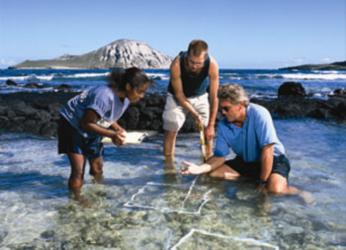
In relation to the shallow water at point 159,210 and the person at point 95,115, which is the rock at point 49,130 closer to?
the shallow water at point 159,210

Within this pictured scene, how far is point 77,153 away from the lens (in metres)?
4.73

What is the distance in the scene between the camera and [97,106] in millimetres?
4297

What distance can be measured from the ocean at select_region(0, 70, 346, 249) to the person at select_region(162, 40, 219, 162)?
2.55 feet

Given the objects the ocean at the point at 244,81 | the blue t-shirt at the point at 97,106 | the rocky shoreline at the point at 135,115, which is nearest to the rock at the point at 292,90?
the ocean at the point at 244,81

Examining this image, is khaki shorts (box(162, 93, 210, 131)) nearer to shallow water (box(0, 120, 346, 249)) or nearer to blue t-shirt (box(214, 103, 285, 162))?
shallow water (box(0, 120, 346, 249))

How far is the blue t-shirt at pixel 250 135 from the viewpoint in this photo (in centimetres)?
468

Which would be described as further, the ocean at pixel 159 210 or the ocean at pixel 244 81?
the ocean at pixel 244 81

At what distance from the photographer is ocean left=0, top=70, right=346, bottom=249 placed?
3.75 metres

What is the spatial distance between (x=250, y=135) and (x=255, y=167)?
61cm

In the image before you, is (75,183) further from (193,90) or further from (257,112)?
(193,90)

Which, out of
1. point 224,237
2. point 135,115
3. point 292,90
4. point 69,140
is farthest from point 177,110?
point 292,90

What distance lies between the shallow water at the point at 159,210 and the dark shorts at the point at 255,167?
0.18 metres

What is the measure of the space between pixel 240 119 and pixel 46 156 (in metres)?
4.11

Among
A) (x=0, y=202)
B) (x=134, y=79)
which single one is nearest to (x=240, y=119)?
(x=134, y=79)
